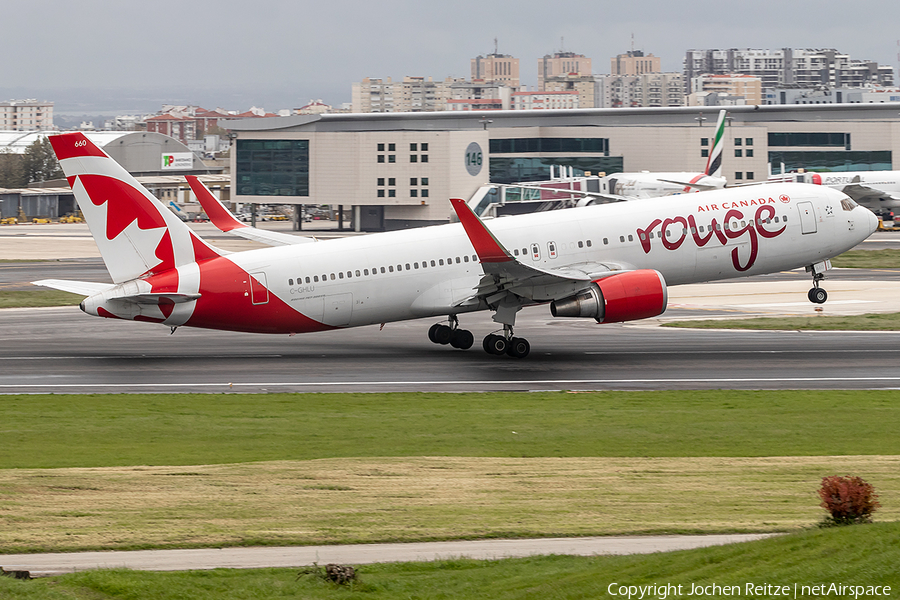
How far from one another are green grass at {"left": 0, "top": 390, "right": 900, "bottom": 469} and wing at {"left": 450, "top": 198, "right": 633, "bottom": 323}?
5425 millimetres

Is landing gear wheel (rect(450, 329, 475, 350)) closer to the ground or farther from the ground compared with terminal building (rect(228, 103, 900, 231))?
closer to the ground

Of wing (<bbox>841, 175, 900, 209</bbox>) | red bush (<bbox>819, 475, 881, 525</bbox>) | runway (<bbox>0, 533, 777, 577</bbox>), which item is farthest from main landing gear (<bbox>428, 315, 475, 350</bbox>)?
wing (<bbox>841, 175, 900, 209</bbox>)

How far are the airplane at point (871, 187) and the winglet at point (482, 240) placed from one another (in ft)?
250

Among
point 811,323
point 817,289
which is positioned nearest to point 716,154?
point 811,323

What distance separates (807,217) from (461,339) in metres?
14.1

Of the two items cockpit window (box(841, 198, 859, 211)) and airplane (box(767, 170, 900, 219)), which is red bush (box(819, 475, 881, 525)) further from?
airplane (box(767, 170, 900, 219))

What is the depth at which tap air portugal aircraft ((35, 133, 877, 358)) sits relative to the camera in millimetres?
35281

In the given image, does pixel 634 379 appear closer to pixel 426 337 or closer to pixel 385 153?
pixel 426 337

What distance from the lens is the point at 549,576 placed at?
13523mm

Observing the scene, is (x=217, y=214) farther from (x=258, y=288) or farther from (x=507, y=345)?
(x=507, y=345)

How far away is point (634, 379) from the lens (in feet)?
110

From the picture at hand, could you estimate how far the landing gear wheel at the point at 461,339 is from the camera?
3981 cm

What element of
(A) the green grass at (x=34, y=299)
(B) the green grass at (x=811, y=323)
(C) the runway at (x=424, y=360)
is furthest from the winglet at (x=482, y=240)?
(A) the green grass at (x=34, y=299)

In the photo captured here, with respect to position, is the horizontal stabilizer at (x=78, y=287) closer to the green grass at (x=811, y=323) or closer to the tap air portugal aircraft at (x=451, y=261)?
the tap air portugal aircraft at (x=451, y=261)
